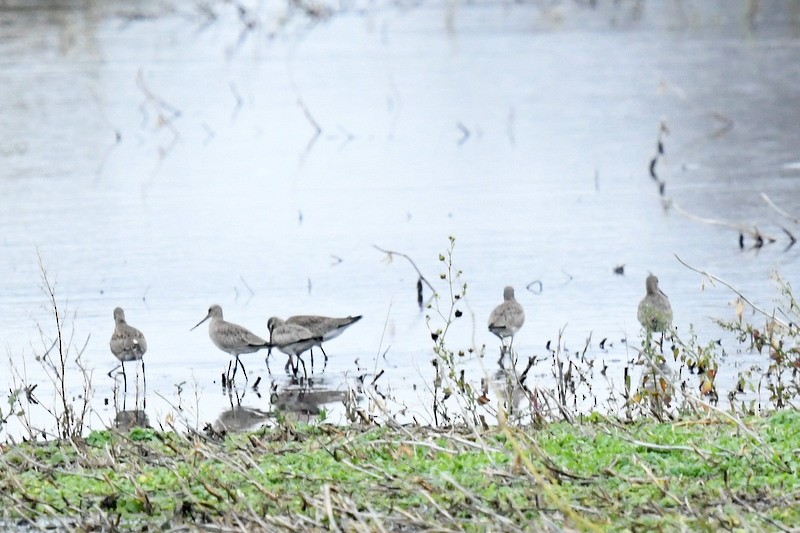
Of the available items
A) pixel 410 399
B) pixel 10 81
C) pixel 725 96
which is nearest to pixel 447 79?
pixel 725 96

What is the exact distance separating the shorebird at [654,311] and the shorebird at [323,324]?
6.40 feet

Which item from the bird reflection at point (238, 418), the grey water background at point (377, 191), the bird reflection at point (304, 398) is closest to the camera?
the bird reflection at point (238, 418)

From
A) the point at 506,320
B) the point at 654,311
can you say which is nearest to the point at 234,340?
the point at 506,320

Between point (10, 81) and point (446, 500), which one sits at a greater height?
point (10, 81)

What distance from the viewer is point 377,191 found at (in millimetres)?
18984

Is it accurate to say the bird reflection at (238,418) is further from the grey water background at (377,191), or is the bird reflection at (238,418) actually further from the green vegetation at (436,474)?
the green vegetation at (436,474)

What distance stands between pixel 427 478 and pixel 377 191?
12266mm

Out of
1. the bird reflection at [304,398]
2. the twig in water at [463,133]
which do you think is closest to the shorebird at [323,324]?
the bird reflection at [304,398]

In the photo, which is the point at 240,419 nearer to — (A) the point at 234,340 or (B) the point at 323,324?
Answer: (A) the point at 234,340

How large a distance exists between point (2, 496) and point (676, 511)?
3026 millimetres

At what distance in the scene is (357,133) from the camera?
24672 millimetres

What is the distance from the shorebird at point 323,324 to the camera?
10.6m

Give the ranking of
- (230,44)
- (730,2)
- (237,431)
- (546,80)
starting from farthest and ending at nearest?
(730,2) < (230,44) < (546,80) < (237,431)

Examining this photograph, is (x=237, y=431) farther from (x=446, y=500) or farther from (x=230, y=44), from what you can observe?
(x=230, y=44)
